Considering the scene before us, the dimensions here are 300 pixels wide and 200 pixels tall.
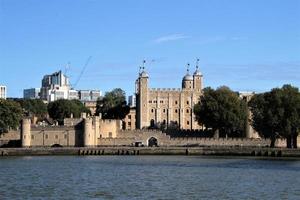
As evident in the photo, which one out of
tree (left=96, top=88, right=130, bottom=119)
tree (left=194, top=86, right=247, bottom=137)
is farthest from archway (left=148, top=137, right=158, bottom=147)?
tree (left=96, top=88, right=130, bottom=119)

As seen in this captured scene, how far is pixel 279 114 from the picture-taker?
346 feet

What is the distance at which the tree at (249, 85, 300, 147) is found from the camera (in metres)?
105

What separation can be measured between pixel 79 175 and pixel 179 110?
284ft

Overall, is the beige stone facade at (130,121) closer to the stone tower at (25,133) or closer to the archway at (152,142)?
the archway at (152,142)

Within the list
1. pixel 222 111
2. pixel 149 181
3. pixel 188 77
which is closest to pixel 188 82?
pixel 188 77

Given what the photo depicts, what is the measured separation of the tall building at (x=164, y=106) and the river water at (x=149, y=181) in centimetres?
6675

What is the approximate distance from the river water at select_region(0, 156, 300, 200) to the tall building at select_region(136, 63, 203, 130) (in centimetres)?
6675

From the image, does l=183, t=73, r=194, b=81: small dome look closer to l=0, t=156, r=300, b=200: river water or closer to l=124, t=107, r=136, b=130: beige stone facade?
l=124, t=107, r=136, b=130: beige stone facade

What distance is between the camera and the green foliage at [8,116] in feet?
377

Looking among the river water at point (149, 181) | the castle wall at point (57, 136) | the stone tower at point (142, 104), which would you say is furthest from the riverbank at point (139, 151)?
the stone tower at point (142, 104)

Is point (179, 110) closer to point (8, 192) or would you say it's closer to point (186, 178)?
point (186, 178)

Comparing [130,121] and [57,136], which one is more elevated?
[130,121]

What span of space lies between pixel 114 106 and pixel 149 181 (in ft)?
333

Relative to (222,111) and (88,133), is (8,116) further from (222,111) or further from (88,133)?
(222,111)
